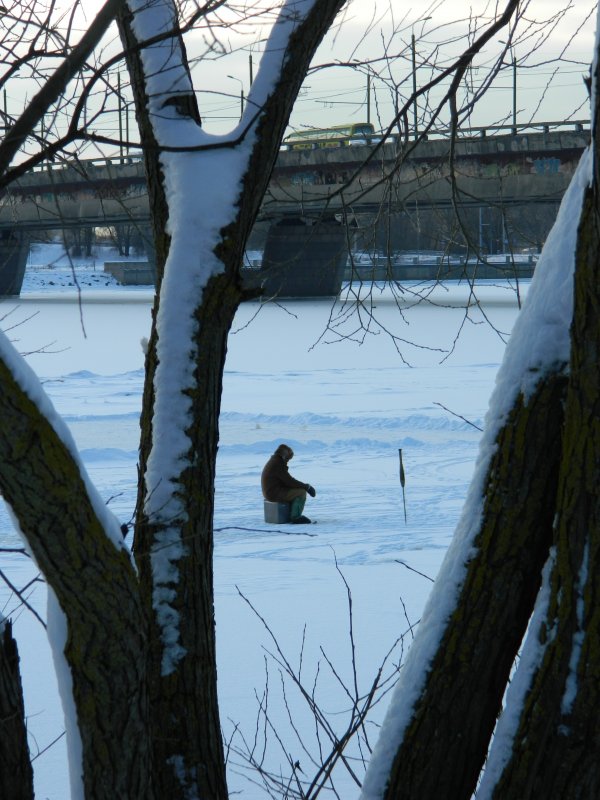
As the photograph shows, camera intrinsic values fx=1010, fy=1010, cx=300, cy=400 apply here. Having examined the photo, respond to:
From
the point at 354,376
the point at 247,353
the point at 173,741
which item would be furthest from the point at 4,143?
the point at 247,353

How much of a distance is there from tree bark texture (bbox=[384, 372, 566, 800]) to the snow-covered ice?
2.37ft

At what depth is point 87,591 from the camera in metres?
2.46

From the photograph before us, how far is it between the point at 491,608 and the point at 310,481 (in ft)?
32.7

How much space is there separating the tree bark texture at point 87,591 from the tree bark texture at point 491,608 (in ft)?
2.45

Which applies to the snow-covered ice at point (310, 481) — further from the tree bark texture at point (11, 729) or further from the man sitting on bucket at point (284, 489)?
the tree bark texture at point (11, 729)

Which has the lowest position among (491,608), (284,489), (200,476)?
(284,489)

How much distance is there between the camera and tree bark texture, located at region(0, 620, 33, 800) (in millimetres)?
2652

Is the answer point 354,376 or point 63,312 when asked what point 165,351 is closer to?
point 354,376

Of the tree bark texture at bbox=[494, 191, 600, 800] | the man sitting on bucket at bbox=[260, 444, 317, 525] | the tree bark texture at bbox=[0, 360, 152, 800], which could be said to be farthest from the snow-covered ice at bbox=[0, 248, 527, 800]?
the tree bark texture at bbox=[494, 191, 600, 800]

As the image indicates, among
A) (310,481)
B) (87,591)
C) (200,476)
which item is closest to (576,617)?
(87,591)

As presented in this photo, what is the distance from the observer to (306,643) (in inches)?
275

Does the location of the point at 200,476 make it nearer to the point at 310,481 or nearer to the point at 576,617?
the point at 576,617

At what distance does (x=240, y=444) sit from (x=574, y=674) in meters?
12.3

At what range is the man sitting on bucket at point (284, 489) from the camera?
10.4 metres
